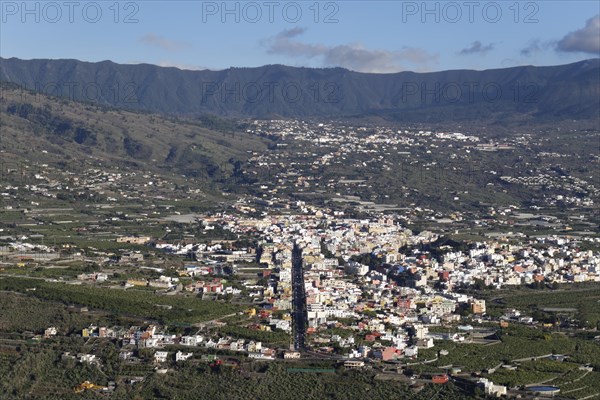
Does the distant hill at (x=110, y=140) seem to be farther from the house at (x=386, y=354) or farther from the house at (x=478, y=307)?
the house at (x=386, y=354)

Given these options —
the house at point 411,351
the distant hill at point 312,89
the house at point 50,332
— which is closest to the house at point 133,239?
the house at point 50,332

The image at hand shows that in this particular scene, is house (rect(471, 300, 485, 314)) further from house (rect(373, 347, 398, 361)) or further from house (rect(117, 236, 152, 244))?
house (rect(117, 236, 152, 244))

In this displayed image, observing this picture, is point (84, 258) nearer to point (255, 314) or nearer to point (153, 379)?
point (255, 314)

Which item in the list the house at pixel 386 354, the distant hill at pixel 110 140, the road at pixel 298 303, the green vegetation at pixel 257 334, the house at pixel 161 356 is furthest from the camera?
the distant hill at pixel 110 140

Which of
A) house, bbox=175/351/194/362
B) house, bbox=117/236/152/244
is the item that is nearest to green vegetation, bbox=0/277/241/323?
house, bbox=175/351/194/362

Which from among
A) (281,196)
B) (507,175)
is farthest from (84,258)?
(507,175)

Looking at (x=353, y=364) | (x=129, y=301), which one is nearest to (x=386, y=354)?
(x=353, y=364)

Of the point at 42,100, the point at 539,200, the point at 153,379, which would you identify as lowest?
the point at 153,379
